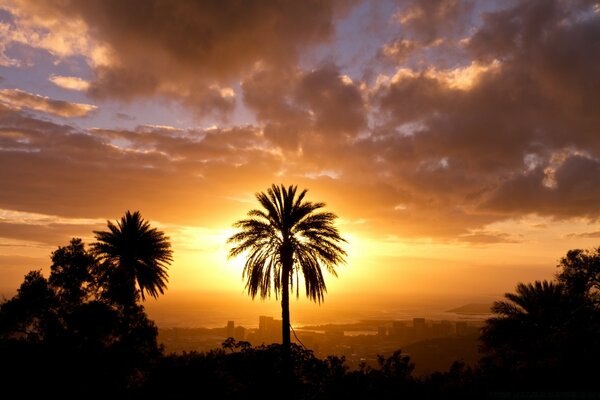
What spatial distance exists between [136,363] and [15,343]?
214 inches

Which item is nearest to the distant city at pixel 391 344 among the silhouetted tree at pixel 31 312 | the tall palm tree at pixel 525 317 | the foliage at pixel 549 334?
the foliage at pixel 549 334

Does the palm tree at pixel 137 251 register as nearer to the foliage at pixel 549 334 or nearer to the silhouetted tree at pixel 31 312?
the silhouetted tree at pixel 31 312

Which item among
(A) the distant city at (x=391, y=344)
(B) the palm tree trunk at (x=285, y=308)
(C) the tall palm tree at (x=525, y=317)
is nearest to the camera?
(B) the palm tree trunk at (x=285, y=308)

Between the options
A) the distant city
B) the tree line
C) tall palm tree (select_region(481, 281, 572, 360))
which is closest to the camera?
the tree line

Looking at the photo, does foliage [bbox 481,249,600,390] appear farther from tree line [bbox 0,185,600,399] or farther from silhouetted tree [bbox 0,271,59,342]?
silhouetted tree [bbox 0,271,59,342]

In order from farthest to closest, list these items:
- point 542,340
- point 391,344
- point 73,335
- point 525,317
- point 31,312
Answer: point 391,344
point 525,317
point 542,340
point 31,312
point 73,335

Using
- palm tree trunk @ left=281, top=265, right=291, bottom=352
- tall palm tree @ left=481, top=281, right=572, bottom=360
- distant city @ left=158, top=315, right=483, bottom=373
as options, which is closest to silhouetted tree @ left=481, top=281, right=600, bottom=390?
tall palm tree @ left=481, top=281, right=572, bottom=360

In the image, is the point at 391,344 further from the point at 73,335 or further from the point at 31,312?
the point at 31,312

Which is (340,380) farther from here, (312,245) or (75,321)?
(75,321)

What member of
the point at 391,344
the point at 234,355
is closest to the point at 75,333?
the point at 234,355

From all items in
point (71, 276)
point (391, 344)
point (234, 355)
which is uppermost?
point (71, 276)

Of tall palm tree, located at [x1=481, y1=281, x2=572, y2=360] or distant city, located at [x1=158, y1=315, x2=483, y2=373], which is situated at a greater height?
tall palm tree, located at [x1=481, y1=281, x2=572, y2=360]

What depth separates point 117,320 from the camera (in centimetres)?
1888

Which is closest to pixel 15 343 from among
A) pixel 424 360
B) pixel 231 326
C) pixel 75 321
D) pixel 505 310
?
pixel 75 321
